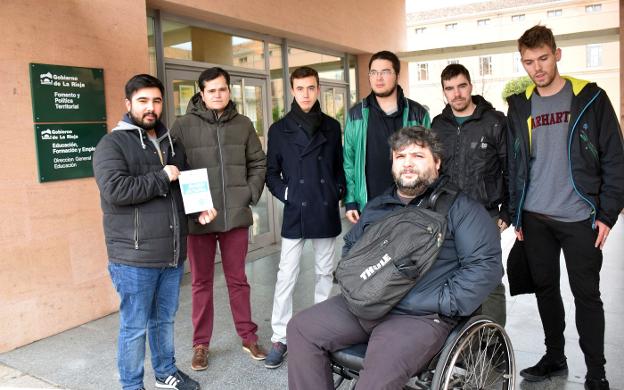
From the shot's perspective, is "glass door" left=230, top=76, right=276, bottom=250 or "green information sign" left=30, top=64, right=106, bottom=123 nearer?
"green information sign" left=30, top=64, right=106, bottom=123

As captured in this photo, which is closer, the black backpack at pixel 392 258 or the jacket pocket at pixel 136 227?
the black backpack at pixel 392 258

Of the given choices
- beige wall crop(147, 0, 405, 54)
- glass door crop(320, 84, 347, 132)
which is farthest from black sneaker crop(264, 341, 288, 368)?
glass door crop(320, 84, 347, 132)

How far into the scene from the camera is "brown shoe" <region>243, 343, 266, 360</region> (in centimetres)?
335

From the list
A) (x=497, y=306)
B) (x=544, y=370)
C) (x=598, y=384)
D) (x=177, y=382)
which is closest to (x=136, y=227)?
(x=177, y=382)

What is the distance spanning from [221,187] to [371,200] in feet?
3.44

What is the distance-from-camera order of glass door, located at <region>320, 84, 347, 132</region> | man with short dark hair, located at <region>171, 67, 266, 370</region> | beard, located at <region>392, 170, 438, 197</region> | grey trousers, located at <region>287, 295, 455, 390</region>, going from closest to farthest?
grey trousers, located at <region>287, 295, 455, 390</region>
beard, located at <region>392, 170, 438, 197</region>
man with short dark hair, located at <region>171, 67, 266, 370</region>
glass door, located at <region>320, 84, 347, 132</region>

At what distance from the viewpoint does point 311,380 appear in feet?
7.03

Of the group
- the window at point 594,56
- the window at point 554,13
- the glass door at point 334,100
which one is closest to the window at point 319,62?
the glass door at point 334,100

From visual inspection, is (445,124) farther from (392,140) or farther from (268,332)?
(268,332)

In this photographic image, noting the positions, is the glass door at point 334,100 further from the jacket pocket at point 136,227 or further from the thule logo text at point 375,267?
the thule logo text at point 375,267

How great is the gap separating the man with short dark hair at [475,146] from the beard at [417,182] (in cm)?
68

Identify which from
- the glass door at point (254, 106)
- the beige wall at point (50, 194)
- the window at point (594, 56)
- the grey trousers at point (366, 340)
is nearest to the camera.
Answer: the grey trousers at point (366, 340)

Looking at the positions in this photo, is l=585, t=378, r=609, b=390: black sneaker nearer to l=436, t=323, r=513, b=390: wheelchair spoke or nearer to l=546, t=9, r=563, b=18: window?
l=436, t=323, r=513, b=390: wheelchair spoke

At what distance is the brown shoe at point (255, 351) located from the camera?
3351 millimetres
